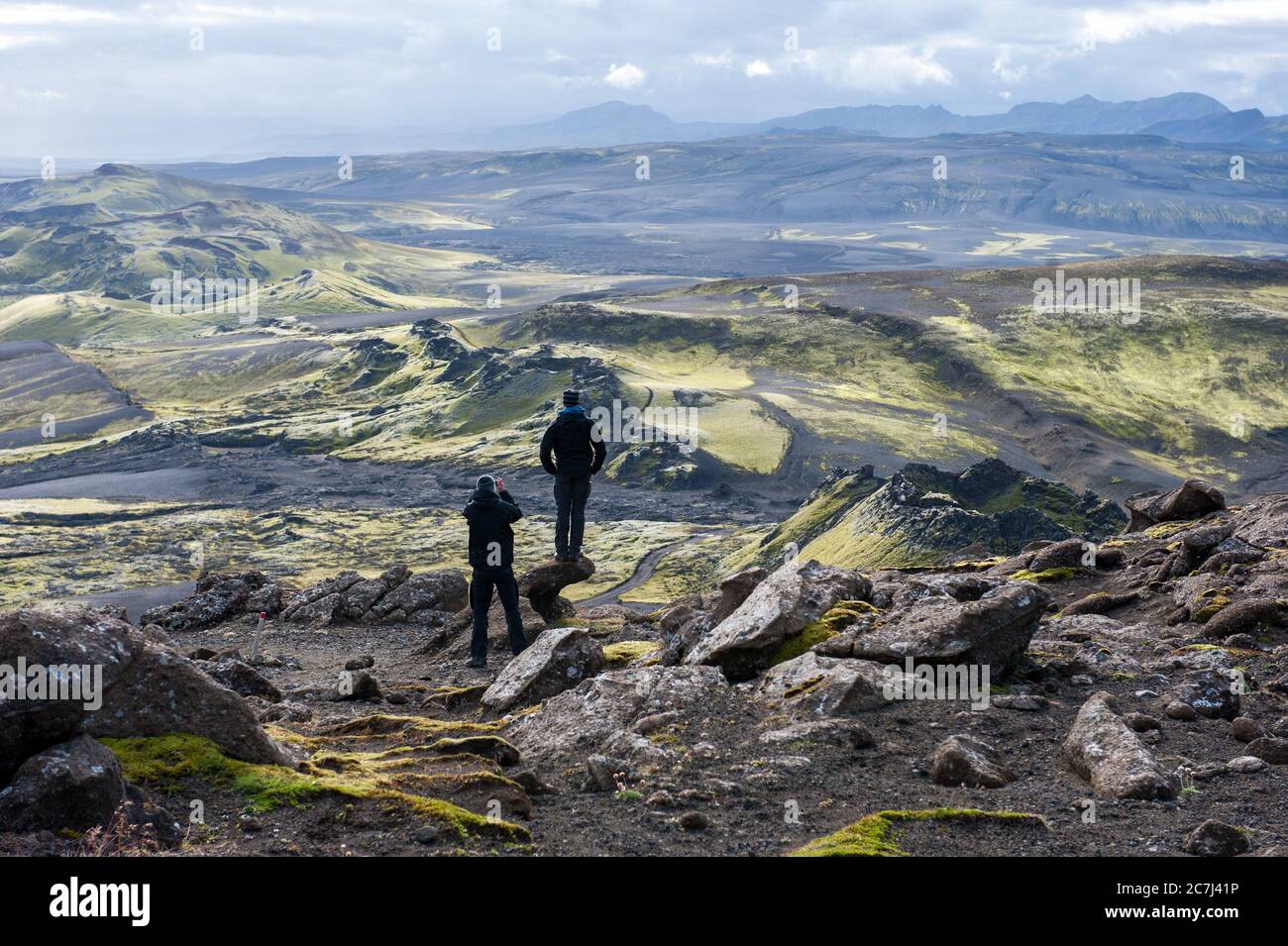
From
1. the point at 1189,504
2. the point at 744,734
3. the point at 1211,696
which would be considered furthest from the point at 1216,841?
the point at 1189,504

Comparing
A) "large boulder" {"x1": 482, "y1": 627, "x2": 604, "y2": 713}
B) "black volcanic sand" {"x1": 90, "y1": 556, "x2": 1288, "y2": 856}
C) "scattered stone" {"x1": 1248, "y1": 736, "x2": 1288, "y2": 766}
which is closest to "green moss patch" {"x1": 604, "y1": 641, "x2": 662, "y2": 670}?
"large boulder" {"x1": 482, "y1": 627, "x2": 604, "y2": 713}

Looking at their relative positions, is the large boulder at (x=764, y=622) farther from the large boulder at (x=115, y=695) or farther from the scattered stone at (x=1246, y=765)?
the large boulder at (x=115, y=695)

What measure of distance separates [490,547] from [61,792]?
1251 centimetres

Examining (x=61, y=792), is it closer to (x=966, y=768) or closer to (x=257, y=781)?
(x=257, y=781)

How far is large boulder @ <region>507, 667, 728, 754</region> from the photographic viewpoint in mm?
17641

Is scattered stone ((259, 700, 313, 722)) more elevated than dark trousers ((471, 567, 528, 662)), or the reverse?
dark trousers ((471, 567, 528, 662))

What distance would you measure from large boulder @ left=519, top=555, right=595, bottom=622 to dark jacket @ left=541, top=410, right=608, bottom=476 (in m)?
2.50

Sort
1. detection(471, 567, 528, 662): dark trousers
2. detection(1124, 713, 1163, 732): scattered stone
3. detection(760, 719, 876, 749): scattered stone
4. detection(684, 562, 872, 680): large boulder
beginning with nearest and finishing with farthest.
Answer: detection(760, 719, 876, 749): scattered stone, detection(1124, 713, 1163, 732): scattered stone, detection(684, 562, 872, 680): large boulder, detection(471, 567, 528, 662): dark trousers

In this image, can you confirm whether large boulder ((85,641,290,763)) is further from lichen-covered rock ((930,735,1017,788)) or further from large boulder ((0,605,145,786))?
lichen-covered rock ((930,735,1017,788))

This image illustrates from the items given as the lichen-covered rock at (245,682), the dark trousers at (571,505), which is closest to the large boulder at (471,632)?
the dark trousers at (571,505)

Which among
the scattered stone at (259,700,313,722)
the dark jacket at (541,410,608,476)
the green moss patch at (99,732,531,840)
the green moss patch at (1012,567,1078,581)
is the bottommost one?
the scattered stone at (259,700,313,722)
